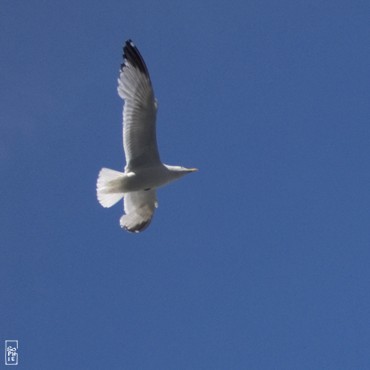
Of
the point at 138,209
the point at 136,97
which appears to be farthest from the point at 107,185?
the point at 136,97

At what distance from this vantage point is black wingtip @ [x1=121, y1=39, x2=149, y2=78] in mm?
18500

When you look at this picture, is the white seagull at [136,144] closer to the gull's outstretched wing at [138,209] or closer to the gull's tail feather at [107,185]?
the gull's tail feather at [107,185]

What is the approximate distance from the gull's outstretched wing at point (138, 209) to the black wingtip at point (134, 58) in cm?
297

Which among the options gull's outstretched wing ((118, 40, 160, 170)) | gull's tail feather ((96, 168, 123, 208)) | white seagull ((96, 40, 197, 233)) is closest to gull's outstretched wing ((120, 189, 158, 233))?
white seagull ((96, 40, 197, 233))

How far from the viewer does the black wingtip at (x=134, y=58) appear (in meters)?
18.5

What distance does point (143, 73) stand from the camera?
60.7ft

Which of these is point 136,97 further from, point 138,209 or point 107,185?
point 138,209

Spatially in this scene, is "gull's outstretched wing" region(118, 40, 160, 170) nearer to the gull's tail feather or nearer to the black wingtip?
the black wingtip

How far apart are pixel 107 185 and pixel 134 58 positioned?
266 centimetres

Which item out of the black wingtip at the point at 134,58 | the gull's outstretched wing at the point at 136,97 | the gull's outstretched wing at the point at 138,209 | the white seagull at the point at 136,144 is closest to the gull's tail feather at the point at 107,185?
the white seagull at the point at 136,144

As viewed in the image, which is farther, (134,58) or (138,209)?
(138,209)

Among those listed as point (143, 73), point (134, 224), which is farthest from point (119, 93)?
point (134, 224)

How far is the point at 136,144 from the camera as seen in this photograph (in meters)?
18.9

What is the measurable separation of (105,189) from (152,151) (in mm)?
1256
